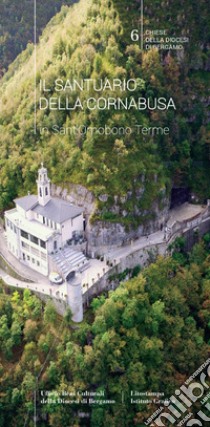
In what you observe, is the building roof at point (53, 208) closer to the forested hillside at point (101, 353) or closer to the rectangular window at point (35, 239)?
the rectangular window at point (35, 239)

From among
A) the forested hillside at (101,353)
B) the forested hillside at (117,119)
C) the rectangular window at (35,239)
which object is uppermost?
the forested hillside at (117,119)

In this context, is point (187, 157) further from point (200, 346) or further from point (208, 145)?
point (200, 346)

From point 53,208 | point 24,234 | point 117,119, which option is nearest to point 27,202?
point 53,208

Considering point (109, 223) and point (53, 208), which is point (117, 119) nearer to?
point (109, 223)

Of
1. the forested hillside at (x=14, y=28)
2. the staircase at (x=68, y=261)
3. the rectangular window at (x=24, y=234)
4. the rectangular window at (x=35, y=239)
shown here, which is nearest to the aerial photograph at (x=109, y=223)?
the staircase at (x=68, y=261)

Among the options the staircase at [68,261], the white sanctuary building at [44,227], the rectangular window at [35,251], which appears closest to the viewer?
the staircase at [68,261]

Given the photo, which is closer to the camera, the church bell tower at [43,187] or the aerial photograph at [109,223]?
the aerial photograph at [109,223]

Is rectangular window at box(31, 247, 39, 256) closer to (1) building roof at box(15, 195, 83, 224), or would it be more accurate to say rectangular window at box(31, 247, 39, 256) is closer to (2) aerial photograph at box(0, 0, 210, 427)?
(2) aerial photograph at box(0, 0, 210, 427)

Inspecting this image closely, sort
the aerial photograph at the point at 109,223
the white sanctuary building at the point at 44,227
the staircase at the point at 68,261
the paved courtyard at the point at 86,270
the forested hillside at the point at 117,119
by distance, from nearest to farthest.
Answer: the aerial photograph at the point at 109,223
the paved courtyard at the point at 86,270
the staircase at the point at 68,261
the white sanctuary building at the point at 44,227
the forested hillside at the point at 117,119

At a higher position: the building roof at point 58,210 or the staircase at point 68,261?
the building roof at point 58,210
